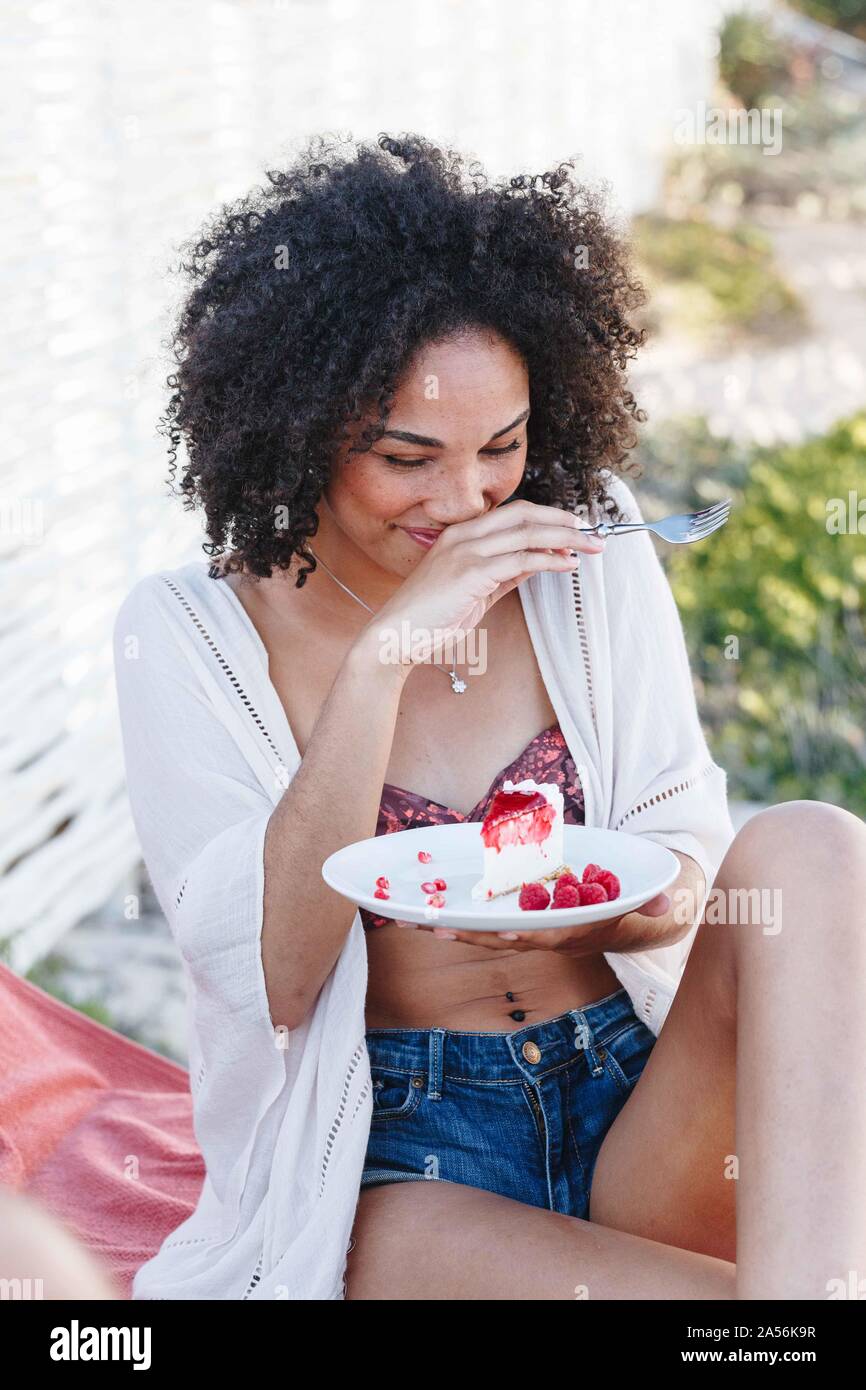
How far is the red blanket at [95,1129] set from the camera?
2697mm

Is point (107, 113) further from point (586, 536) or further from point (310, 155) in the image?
point (586, 536)

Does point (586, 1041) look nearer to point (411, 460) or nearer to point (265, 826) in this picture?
point (265, 826)

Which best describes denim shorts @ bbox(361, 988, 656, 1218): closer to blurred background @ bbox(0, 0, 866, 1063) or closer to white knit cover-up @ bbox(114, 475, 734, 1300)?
white knit cover-up @ bbox(114, 475, 734, 1300)

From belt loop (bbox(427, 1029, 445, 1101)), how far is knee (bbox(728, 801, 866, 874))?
495 millimetres

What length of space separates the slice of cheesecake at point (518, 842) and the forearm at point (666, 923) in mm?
120

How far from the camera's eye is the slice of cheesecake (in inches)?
80.0

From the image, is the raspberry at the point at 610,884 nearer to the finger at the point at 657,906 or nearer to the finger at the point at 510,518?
the finger at the point at 657,906

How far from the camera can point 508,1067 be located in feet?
7.17

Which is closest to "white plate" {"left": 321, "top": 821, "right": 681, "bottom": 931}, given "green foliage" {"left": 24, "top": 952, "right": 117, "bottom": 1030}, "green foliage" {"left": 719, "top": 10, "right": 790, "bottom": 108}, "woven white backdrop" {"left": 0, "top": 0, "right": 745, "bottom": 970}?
"woven white backdrop" {"left": 0, "top": 0, "right": 745, "bottom": 970}

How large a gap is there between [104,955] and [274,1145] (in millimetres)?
2307

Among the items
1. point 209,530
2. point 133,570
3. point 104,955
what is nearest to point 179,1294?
point 209,530

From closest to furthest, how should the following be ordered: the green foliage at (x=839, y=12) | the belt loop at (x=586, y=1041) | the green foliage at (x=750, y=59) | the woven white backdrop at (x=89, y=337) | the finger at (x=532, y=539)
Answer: the finger at (x=532, y=539)
the belt loop at (x=586, y=1041)
the woven white backdrop at (x=89, y=337)
the green foliage at (x=750, y=59)
the green foliage at (x=839, y=12)

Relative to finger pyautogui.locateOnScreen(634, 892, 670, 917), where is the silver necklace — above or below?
above
